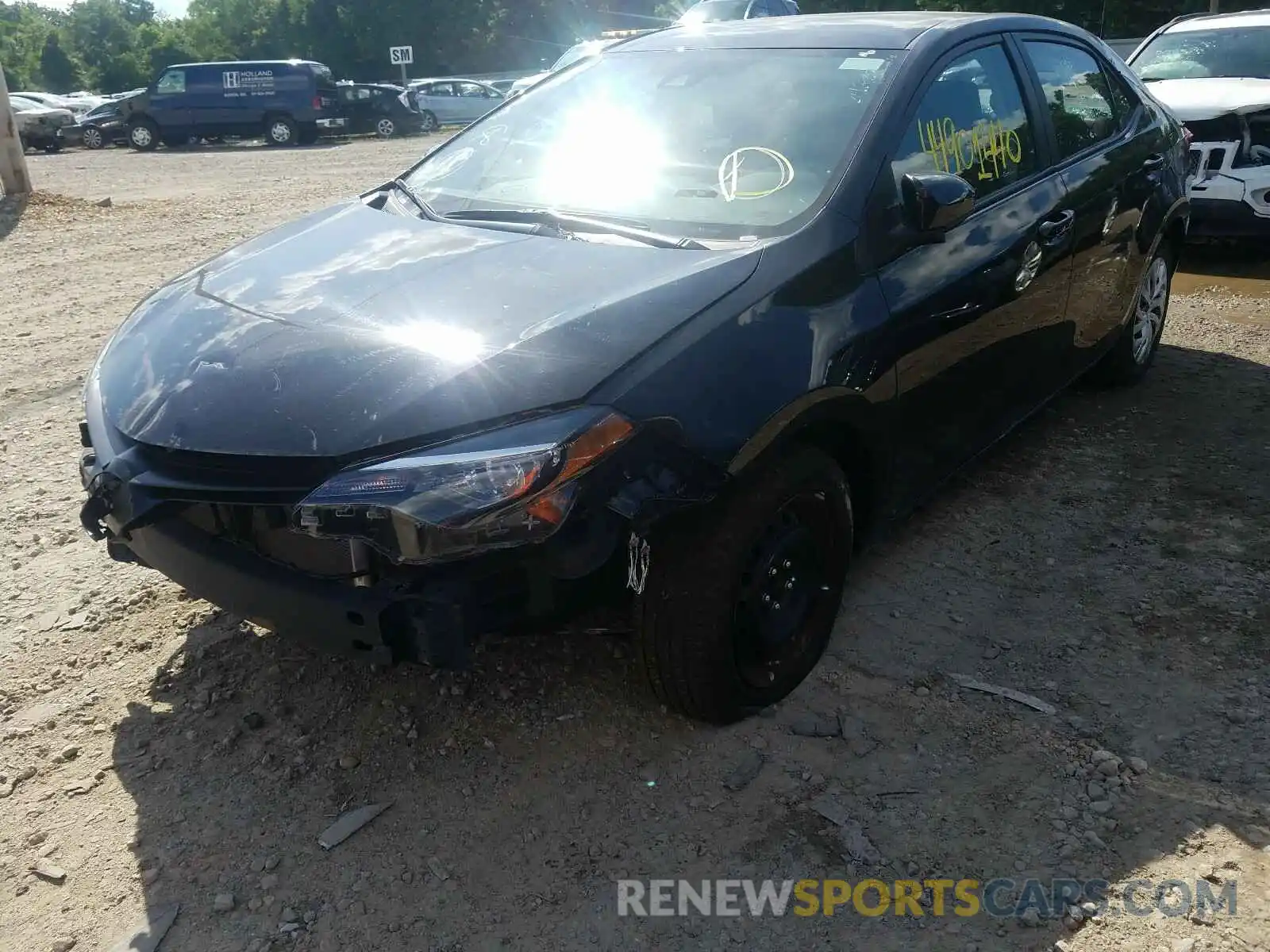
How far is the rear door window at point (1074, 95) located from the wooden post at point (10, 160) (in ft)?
37.1

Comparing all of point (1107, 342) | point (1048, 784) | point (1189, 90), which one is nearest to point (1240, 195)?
point (1189, 90)

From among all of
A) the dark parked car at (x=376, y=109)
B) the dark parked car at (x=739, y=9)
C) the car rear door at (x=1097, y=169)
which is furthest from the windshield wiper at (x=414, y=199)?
the dark parked car at (x=376, y=109)

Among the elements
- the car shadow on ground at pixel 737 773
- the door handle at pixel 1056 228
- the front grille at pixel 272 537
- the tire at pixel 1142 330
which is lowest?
the car shadow on ground at pixel 737 773

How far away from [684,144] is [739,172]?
0.26 metres

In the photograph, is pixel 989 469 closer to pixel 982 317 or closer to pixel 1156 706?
pixel 982 317

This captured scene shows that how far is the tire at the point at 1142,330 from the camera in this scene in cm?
498

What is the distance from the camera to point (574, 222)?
9.87ft

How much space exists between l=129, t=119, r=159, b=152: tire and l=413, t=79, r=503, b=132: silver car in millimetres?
6881

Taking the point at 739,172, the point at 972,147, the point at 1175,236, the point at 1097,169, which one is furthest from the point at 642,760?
the point at 1175,236

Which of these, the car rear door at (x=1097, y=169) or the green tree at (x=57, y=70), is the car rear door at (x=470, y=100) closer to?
the car rear door at (x=1097, y=169)

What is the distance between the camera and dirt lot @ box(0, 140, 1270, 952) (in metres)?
2.27

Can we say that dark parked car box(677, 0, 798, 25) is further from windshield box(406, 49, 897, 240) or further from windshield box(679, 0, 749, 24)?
windshield box(406, 49, 897, 240)

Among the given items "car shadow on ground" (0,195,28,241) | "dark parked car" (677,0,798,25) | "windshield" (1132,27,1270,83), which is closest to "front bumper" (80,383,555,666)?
"windshield" (1132,27,1270,83)

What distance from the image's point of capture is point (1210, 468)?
438 centimetres
